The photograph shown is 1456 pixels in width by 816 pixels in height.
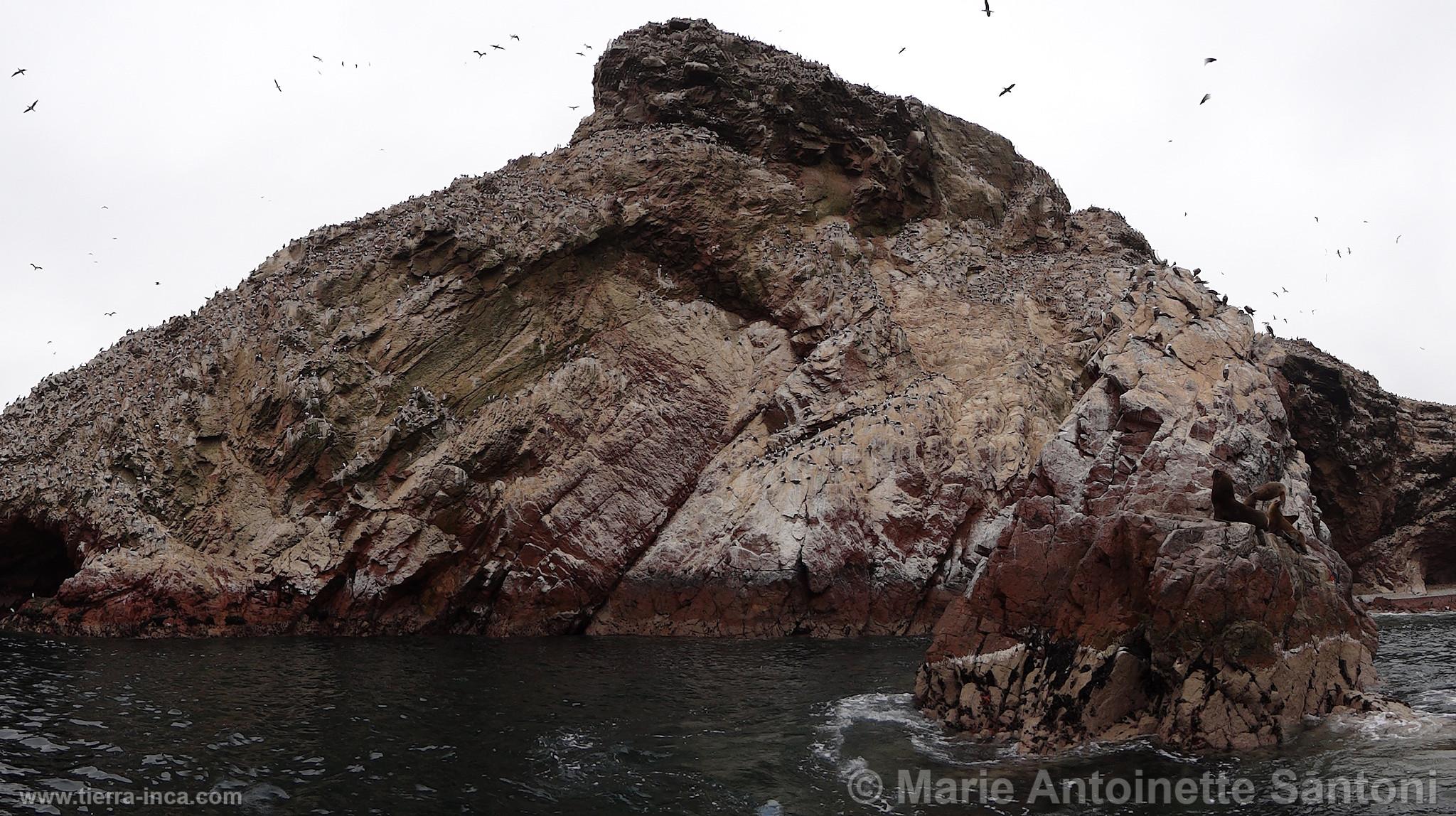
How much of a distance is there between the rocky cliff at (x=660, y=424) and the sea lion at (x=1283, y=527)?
0.79 meters

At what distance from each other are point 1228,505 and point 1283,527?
5.06 feet

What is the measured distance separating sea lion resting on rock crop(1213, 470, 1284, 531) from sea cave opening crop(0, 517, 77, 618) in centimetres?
3403

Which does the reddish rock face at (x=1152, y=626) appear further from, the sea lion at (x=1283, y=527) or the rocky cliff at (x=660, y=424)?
the sea lion at (x=1283, y=527)

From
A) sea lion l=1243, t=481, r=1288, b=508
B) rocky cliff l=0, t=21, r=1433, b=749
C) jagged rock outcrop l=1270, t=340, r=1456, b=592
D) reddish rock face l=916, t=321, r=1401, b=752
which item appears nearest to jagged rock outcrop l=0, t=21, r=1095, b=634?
rocky cliff l=0, t=21, r=1433, b=749

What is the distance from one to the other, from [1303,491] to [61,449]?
3893cm

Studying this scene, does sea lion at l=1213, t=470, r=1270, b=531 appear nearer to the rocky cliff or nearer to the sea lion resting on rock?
the sea lion resting on rock

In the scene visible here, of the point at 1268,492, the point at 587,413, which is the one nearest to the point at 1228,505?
the point at 1268,492

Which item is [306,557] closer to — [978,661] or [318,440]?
[318,440]

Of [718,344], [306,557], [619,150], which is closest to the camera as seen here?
[306,557]

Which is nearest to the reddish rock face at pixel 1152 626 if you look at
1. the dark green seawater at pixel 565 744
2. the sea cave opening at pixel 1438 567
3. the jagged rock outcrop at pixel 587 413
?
the dark green seawater at pixel 565 744

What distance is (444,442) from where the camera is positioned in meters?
31.0

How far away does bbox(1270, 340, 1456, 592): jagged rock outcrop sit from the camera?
4175 centimetres

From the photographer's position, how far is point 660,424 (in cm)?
3341

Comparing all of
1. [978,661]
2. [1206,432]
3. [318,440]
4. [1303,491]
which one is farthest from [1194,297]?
[318,440]
